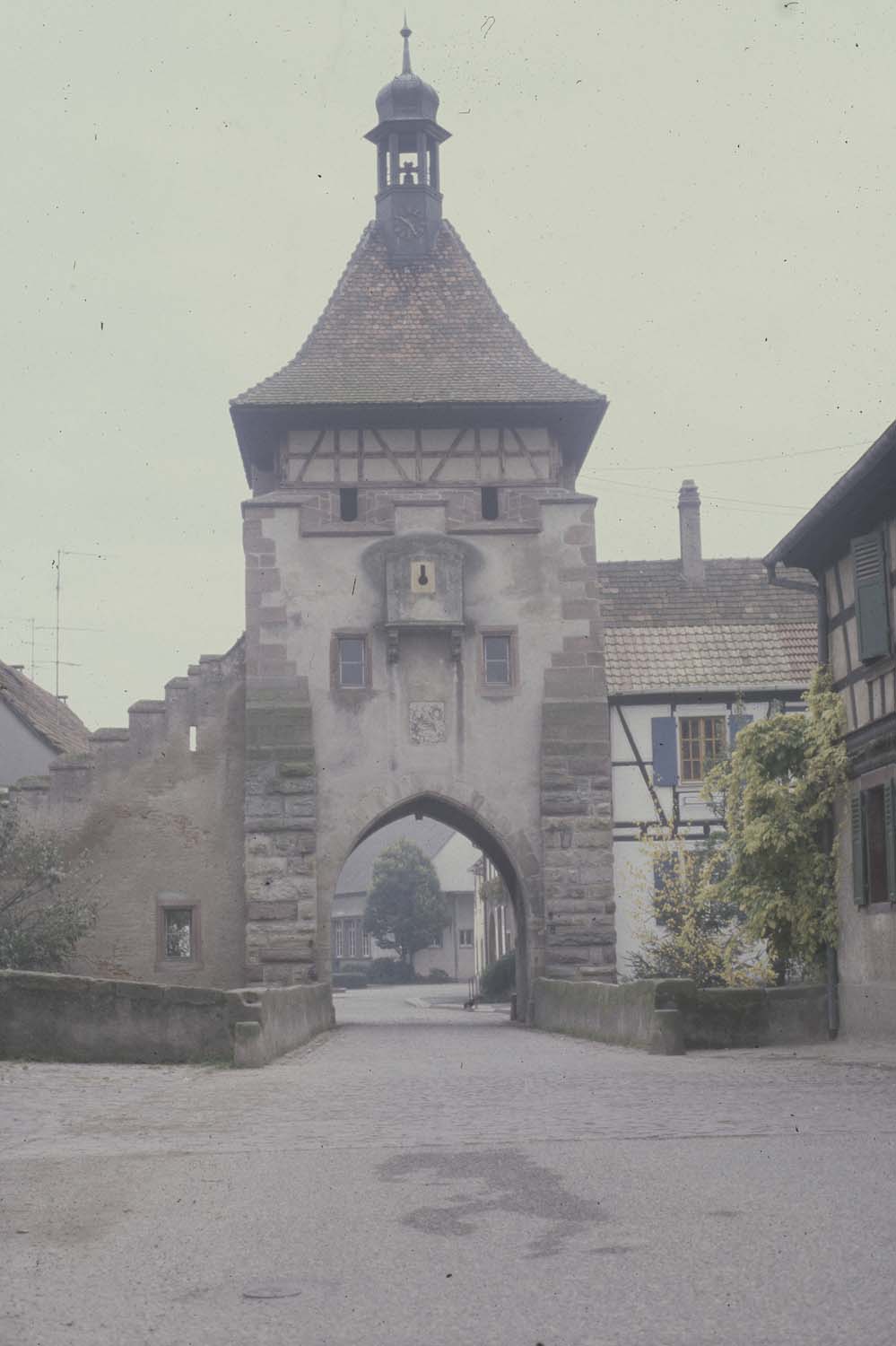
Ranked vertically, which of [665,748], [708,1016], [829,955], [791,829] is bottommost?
[708,1016]

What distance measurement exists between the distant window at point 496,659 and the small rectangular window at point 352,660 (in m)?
2.02

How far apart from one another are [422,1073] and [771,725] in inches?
249

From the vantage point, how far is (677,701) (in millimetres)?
33125

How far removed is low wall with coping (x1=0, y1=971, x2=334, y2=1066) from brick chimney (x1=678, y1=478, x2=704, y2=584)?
71.4ft

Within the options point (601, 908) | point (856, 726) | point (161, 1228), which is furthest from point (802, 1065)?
point (601, 908)

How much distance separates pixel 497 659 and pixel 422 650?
1.28 m

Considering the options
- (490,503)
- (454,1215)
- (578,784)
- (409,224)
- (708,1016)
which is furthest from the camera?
(409,224)

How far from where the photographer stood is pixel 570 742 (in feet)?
98.5

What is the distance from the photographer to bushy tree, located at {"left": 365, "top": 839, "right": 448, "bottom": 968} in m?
75.2

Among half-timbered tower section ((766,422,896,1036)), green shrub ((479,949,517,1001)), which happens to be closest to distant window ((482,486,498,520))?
half-timbered tower section ((766,422,896,1036))

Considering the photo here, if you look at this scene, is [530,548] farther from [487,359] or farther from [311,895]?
Answer: [311,895]

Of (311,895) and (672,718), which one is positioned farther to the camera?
(672,718)

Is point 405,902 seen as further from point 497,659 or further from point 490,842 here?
point 497,659

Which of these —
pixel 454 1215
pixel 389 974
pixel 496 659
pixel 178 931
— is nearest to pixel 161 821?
pixel 178 931
